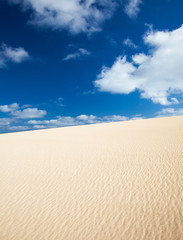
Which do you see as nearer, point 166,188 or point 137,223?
point 137,223

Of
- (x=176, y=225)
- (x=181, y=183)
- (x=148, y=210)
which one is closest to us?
(x=176, y=225)

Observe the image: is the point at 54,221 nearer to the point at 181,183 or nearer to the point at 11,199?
the point at 11,199

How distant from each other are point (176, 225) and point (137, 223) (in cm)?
127

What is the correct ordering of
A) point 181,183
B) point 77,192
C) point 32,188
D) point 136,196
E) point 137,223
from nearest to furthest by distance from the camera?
point 137,223 < point 136,196 < point 181,183 < point 77,192 < point 32,188

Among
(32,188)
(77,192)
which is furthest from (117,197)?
(32,188)

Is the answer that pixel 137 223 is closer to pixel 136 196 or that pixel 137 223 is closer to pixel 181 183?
pixel 136 196

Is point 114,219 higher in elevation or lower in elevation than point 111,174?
lower

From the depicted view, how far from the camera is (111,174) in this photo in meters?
9.14

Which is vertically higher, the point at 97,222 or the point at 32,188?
the point at 32,188

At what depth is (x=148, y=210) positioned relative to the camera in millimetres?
5641

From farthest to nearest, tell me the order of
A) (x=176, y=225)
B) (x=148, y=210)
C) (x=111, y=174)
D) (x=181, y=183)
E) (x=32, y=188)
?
(x=111, y=174) → (x=32, y=188) → (x=181, y=183) → (x=148, y=210) → (x=176, y=225)

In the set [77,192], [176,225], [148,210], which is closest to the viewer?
[176,225]

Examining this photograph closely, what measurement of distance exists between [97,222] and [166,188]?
3.75 metres

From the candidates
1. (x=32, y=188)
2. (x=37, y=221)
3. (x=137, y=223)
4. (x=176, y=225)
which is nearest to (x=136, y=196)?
(x=137, y=223)
